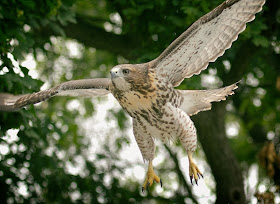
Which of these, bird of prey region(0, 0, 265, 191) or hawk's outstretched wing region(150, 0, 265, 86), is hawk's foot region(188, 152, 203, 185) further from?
hawk's outstretched wing region(150, 0, 265, 86)

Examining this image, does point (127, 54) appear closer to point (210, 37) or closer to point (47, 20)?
point (47, 20)

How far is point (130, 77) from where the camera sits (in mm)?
4547

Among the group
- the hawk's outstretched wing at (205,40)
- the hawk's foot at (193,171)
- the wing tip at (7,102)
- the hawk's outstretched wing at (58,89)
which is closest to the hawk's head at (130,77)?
the hawk's outstretched wing at (205,40)

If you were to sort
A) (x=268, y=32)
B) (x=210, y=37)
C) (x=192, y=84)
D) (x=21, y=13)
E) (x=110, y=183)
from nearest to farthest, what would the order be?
(x=210, y=37) < (x=21, y=13) < (x=192, y=84) < (x=268, y=32) < (x=110, y=183)

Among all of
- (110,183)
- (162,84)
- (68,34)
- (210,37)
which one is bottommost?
(110,183)

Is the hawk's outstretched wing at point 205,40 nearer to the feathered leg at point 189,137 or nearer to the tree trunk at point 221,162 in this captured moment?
the feathered leg at point 189,137

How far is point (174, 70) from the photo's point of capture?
196 inches

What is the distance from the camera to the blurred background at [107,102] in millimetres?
6102

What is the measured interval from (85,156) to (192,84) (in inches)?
133

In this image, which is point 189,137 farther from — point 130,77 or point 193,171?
point 130,77

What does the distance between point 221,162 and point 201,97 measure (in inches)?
124

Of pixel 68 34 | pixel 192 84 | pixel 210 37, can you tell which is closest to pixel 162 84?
pixel 210 37

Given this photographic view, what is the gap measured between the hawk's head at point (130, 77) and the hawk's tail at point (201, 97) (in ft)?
2.08

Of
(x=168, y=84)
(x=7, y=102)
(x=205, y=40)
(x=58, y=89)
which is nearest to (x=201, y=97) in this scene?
(x=168, y=84)
